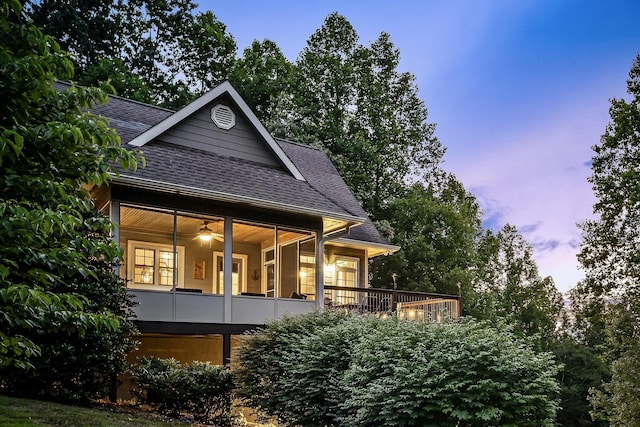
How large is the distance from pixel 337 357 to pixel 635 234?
54.2 feet

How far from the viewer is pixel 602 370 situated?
118 ft

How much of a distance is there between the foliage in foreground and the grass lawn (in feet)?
6.70

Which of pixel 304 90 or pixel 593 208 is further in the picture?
pixel 304 90

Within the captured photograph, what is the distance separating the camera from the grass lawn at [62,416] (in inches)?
294

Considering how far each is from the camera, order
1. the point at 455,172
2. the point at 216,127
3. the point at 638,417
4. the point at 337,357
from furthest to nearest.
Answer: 1. the point at 455,172
2. the point at 638,417
3. the point at 216,127
4. the point at 337,357

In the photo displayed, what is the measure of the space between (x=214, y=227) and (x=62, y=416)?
6.21 meters

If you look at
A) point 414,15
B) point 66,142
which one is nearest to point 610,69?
point 414,15

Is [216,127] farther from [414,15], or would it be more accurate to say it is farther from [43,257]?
[414,15]

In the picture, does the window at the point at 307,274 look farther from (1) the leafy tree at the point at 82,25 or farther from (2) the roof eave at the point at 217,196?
(1) the leafy tree at the point at 82,25

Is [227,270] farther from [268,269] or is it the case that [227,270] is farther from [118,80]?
[118,80]

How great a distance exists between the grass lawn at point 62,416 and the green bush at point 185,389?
815 millimetres

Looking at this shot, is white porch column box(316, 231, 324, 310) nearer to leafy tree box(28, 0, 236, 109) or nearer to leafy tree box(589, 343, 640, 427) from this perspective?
leafy tree box(589, 343, 640, 427)

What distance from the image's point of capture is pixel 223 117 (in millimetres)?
14391

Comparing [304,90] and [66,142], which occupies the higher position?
[304,90]
